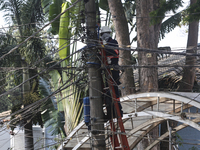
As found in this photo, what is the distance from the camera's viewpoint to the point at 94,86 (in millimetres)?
6328

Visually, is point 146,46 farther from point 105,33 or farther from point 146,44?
point 105,33

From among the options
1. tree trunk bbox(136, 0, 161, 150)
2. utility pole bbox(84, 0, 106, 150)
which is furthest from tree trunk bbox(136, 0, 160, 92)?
utility pole bbox(84, 0, 106, 150)

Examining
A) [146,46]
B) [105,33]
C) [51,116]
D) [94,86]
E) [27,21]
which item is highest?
[27,21]

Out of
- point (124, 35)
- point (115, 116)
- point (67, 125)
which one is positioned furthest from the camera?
point (67, 125)

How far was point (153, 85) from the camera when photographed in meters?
10.9

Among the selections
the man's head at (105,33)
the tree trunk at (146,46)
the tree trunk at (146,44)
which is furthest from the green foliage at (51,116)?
the man's head at (105,33)

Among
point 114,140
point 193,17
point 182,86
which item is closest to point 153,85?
point 182,86

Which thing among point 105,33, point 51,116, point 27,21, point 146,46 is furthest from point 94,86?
point 27,21

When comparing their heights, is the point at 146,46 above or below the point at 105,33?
below

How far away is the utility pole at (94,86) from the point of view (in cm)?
625

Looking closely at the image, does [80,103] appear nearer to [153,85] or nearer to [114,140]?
Result: [153,85]

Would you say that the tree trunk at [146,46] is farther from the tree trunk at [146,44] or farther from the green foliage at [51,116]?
the green foliage at [51,116]

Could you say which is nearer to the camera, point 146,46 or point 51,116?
point 146,46

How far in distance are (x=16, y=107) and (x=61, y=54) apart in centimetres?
424
